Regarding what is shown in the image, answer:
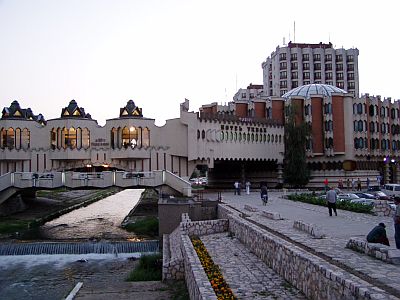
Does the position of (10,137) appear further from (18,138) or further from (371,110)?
(371,110)

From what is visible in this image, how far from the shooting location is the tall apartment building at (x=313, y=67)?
104375mm

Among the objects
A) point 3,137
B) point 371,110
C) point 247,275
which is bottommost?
point 247,275

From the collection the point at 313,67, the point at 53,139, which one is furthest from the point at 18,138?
the point at 313,67

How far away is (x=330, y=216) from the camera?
21.7 meters

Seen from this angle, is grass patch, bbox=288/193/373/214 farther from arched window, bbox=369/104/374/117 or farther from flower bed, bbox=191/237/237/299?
arched window, bbox=369/104/374/117

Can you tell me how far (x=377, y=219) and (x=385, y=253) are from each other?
10.3 meters

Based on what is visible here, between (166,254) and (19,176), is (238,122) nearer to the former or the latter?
(19,176)

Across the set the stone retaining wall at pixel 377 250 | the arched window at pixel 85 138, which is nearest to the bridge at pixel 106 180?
the arched window at pixel 85 138

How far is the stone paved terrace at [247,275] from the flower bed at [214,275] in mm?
200

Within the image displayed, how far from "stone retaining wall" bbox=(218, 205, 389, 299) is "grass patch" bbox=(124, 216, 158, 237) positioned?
1700 cm

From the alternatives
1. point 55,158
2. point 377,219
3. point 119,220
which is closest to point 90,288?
point 377,219

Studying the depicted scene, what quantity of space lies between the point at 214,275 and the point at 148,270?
8.55m

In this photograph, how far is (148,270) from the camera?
2067cm

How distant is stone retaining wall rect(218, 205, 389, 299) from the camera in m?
7.87
